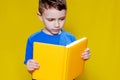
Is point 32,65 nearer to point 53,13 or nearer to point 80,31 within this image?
point 53,13

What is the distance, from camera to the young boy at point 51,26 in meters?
1.21

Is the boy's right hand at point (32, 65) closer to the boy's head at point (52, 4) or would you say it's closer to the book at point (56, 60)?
the book at point (56, 60)

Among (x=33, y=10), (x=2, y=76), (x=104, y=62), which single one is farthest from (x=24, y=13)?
(x=104, y=62)

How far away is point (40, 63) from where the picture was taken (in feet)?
3.99

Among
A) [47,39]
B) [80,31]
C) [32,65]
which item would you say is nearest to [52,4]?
[47,39]

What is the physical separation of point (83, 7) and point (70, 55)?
57cm

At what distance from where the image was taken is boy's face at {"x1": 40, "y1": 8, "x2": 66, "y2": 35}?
121 cm

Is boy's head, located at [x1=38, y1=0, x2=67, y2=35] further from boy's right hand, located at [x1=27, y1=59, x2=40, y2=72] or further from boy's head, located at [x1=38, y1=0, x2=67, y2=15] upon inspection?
boy's right hand, located at [x1=27, y1=59, x2=40, y2=72]

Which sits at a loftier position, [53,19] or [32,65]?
[53,19]

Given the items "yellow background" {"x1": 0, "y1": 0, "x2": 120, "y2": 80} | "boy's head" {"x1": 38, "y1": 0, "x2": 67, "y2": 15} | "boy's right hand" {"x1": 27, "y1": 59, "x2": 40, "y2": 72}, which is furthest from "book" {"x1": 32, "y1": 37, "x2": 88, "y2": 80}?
"yellow background" {"x1": 0, "y1": 0, "x2": 120, "y2": 80}

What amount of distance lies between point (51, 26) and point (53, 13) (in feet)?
0.17

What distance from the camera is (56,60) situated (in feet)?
3.89

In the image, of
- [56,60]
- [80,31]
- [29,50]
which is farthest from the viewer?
[80,31]

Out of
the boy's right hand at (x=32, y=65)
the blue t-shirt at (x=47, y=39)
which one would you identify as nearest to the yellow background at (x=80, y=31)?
the blue t-shirt at (x=47, y=39)
